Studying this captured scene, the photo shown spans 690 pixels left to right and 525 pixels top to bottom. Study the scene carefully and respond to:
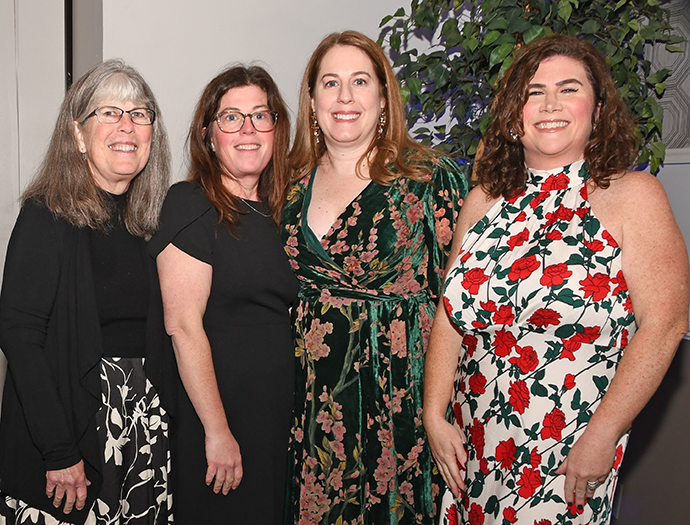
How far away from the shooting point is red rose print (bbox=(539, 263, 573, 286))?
4.65 feet

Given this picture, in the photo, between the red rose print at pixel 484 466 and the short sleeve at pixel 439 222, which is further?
the short sleeve at pixel 439 222

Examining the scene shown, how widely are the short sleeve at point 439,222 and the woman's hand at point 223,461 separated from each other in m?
0.75

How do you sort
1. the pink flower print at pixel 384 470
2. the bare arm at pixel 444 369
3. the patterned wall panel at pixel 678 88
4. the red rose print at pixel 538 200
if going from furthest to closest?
the patterned wall panel at pixel 678 88, the pink flower print at pixel 384 470, the bare arm at pixel 444 369, the red rose print at pixel 538 200

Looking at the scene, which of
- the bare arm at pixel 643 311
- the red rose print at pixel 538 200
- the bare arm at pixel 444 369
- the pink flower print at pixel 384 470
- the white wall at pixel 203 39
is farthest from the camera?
the white wall at pixel 203 39

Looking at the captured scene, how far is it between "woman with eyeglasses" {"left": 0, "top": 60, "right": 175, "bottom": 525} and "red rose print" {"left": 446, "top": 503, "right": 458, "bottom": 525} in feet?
2.65

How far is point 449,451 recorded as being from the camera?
1.64 m

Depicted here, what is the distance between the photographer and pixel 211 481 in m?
1.76

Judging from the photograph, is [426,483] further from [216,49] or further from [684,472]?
[216,49]

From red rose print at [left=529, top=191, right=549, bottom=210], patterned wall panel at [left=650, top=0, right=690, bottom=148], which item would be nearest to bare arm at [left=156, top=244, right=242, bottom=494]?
red rose print at [left=529, top=191, right=549, bottom=210]

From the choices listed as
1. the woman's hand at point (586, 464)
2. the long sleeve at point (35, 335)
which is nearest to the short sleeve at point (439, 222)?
the woman's hand at point (586, 464)

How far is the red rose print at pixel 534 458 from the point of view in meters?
1.46

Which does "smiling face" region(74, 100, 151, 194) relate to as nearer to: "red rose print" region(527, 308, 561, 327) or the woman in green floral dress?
the woman in green floral dress

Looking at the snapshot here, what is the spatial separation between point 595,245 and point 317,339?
82cm

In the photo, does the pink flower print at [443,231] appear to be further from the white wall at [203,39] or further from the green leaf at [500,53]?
the white wall at [203,39]
